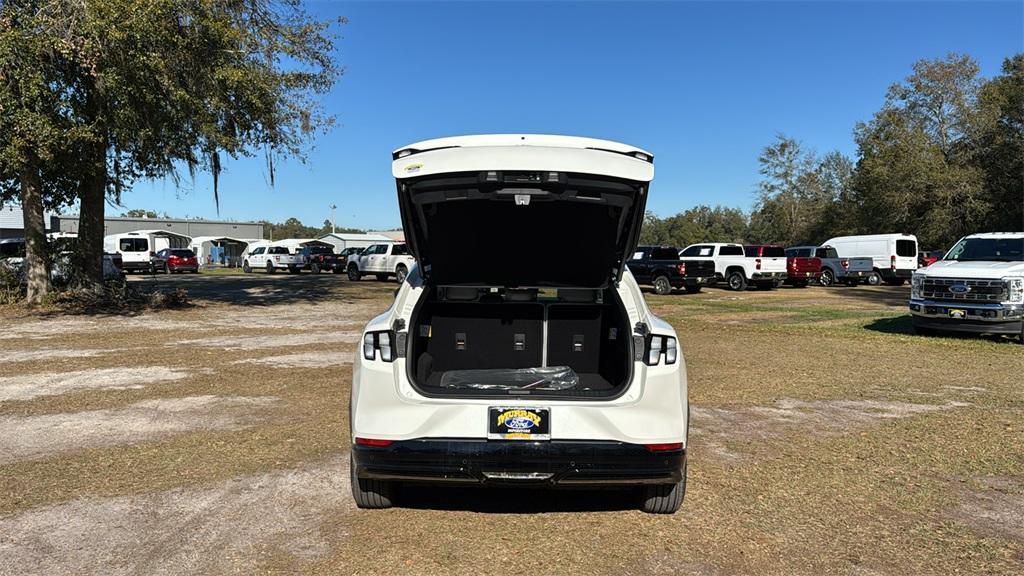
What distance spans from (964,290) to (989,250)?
56.4 inches

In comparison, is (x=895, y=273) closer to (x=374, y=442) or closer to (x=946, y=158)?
(x=946, y=158)

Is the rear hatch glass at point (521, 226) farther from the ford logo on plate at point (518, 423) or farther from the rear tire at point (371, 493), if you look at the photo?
the rear tire at point (371, 493)

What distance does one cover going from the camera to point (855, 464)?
5004 mm

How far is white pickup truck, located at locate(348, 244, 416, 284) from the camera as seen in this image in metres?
30.5

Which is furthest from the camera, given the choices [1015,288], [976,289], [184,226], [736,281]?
[184,226]

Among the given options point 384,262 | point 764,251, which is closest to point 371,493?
point 764,251

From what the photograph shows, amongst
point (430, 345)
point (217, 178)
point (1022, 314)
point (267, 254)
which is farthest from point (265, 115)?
point (267, 254)

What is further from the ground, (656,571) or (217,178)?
(217,178)

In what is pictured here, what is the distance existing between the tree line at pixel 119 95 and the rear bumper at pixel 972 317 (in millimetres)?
13694

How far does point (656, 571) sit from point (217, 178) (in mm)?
17090

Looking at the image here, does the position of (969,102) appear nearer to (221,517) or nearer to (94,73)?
(94,73)

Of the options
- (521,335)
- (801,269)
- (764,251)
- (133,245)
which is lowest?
(521,335)

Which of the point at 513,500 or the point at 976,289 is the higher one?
the point at 976,289

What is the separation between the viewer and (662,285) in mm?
24953
